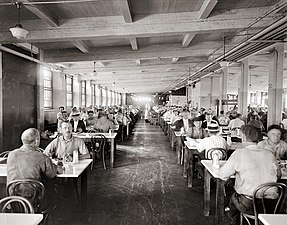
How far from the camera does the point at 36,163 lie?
2971 millimetres

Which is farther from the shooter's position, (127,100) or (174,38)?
(127,100)

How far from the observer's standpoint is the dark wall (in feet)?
24.3

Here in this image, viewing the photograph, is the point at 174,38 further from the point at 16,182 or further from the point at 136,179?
the point at 16,182

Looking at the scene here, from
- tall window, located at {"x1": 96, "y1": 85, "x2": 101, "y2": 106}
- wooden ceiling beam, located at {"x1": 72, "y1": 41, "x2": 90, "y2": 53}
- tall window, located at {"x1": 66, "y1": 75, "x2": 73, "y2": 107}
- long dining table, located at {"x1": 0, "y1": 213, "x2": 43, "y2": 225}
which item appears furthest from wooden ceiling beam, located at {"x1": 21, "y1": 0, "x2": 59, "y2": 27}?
A: tall window, located at {"x1": 96, "y1": 85, "x2": 101, "y2": 106}

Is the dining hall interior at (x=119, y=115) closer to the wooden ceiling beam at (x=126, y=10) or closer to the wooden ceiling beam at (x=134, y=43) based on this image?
the wooden ceiling beam at (x=126, y=10)

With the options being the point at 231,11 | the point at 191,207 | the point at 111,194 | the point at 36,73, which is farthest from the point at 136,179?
the point at 36,73

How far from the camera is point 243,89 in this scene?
39.0ft

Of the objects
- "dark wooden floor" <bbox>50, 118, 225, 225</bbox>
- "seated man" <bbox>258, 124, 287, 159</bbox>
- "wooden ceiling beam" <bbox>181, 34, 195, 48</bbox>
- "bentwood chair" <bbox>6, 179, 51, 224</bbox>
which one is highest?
"wooden ceiling beam" <bbox>181, 34, 195, 48</bbox>

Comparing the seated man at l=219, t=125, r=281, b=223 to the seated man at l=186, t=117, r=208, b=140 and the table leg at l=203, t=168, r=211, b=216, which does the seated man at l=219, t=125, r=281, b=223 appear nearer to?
the table leg at l=203, t=168, r=211, b=216

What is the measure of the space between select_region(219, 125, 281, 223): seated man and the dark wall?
21.1ft

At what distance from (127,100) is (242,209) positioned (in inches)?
1424

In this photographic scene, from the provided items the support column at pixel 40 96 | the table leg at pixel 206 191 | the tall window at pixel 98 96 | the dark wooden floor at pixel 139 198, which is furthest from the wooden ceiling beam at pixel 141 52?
the tall window at pixel 98 96

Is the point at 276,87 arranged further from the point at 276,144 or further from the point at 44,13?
the point at 44,13

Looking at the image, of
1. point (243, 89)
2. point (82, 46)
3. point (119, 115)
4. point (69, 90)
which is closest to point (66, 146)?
point (82, 46)
